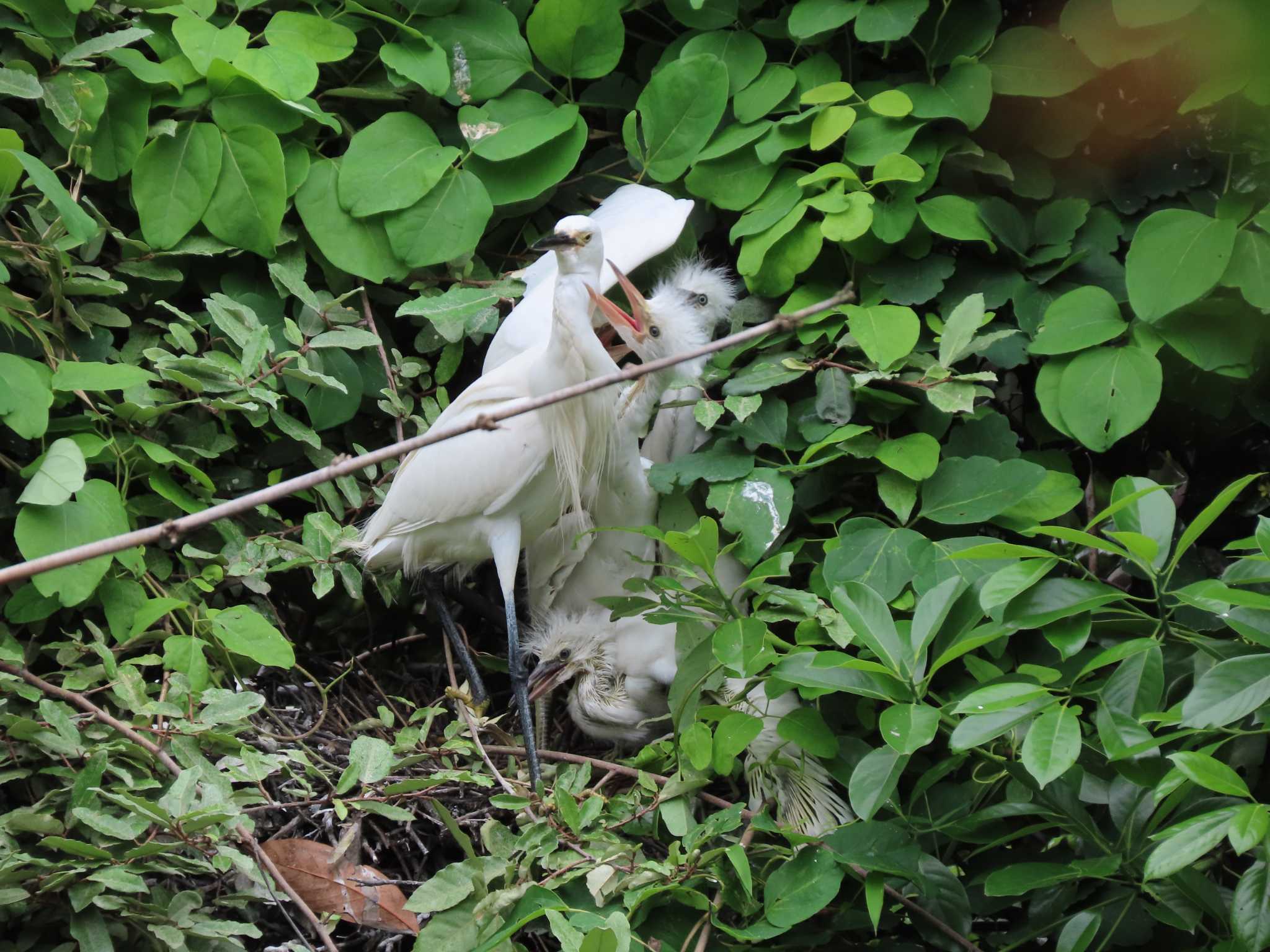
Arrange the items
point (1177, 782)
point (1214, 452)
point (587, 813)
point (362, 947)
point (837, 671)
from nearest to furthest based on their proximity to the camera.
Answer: point (1177, 782) < point (837, 671) < point (587, 813) < point (362, 947) < point (1214, 452)

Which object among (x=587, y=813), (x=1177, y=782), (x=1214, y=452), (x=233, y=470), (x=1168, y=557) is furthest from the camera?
(x=233, y=470)

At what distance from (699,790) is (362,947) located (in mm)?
527

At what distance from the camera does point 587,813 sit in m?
1.54

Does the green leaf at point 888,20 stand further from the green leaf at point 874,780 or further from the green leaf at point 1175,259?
the green leaf at point 874,780

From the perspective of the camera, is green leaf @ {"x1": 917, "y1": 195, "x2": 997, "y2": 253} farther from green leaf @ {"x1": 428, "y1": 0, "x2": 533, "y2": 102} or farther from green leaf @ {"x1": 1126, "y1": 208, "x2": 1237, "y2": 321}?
green leaf @ {"x1": 428, "y1": 0, "x2": 533, "y2": 102}

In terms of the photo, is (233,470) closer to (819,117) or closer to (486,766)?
(486,766)

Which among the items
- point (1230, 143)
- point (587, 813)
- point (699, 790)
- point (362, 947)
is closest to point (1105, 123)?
point (1230, 143)

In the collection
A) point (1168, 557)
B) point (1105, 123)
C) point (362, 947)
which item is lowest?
point (362, 947)

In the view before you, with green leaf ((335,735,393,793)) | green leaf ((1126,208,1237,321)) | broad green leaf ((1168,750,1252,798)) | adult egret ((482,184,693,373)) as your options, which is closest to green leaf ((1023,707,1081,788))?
broad green leaf ((1168,750,1252,798))

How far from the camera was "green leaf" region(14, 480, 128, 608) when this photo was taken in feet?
5.21

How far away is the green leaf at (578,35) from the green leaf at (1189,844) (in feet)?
5.00

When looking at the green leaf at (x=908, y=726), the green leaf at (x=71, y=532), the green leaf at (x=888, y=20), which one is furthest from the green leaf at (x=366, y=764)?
the green leaf at (x=888, y=20)

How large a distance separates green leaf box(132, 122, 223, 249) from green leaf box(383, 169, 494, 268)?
30 cm

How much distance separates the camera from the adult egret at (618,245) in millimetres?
2070
